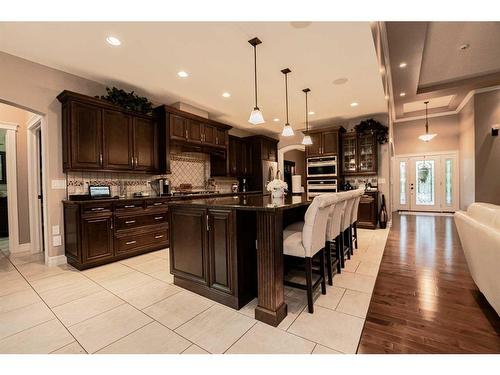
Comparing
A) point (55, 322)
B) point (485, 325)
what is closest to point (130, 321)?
point (55, 322)

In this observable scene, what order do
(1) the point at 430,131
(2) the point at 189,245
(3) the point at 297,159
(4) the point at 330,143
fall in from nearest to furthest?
(2) the point at 189,245
(4) the point at 330,143
(1) the point at 430,131
(3) the point at 297,159

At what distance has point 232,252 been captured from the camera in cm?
199

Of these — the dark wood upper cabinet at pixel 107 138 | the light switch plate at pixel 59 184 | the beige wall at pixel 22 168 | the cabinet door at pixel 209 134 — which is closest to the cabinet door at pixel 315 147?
the cabinet door at pixel 209 134

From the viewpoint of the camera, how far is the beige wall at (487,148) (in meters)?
5.65

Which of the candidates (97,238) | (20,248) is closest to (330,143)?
(97,238)

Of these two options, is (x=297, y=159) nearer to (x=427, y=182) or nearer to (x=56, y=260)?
(x=427, y=182)

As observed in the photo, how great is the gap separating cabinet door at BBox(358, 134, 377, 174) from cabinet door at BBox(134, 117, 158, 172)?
473 centimetres

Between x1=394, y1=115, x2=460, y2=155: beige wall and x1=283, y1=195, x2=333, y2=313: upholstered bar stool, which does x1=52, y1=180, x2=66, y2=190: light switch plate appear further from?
x1=394, y1=115, x2=460, y2=155: beige wall

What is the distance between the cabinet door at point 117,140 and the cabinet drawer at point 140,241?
43.9 inches

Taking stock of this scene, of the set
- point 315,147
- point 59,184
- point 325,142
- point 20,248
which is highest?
point 325,142

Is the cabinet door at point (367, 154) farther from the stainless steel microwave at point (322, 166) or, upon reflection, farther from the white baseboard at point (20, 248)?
the white baseboard at point (20, 248)

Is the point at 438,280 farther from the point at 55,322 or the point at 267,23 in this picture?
the point at 55,322

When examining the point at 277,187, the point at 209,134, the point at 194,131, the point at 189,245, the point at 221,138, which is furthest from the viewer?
the point at 221,138

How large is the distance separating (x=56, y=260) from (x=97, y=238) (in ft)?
2.43
